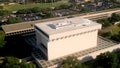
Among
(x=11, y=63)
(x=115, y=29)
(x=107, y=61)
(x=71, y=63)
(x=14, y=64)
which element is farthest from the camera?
(x=115, y=29)

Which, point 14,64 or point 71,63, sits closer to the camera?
point 14,64

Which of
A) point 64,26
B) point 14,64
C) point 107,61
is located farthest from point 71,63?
point 14,64

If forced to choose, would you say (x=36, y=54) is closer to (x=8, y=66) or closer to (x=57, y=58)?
(x=57, y=58)

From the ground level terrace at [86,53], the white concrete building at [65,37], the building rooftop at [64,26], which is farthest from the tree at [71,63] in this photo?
the building rooftop at [64,26]

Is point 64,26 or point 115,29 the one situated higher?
point 64,26

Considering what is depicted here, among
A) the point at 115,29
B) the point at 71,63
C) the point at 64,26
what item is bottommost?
the point at 71,63

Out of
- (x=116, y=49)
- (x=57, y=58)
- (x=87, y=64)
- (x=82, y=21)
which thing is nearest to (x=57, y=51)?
(x=57, y=58)

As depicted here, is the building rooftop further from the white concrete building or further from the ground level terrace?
the ground level terrace

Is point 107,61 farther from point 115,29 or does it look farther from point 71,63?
point 115,29
